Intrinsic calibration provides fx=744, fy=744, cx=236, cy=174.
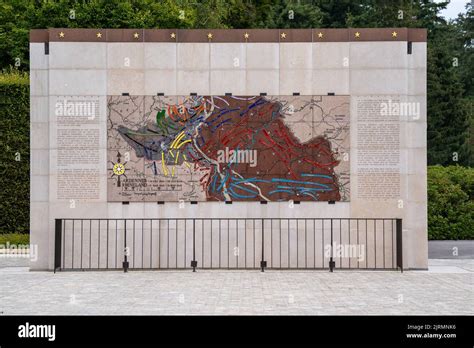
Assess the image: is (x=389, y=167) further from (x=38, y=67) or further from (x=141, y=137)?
(x=38, y=67)

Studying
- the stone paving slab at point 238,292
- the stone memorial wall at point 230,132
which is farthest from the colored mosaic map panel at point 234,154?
the stone paving slab at point 238,292

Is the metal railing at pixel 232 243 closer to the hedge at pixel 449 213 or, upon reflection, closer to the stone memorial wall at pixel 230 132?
the stone memorial wall at pixel 230 132

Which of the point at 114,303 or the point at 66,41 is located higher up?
the point at 66,41

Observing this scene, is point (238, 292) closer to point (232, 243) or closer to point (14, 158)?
point (232, 243)

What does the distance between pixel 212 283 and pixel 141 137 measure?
4294 millimetres

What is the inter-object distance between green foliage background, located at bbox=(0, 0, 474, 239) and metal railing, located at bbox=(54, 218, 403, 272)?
9.41 m

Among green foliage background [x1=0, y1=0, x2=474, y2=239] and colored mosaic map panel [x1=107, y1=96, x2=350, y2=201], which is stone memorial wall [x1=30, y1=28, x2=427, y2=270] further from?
green foliage background [x1=0, y1=0, x2=474, y2=239]

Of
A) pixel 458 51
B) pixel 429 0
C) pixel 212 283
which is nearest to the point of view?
pixel 212 283

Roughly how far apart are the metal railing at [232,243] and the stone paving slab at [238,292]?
0.65 meters

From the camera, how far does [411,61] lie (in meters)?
16.9

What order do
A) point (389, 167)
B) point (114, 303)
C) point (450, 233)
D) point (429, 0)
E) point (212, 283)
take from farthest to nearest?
point (429, 0), point (450, 233), point (389, 167), point (212, 283), point (114, 303)

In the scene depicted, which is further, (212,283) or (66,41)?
(66,41)

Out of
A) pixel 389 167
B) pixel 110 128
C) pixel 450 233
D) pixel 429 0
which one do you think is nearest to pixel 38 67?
pixel 110 128

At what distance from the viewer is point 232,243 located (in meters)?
16.8
